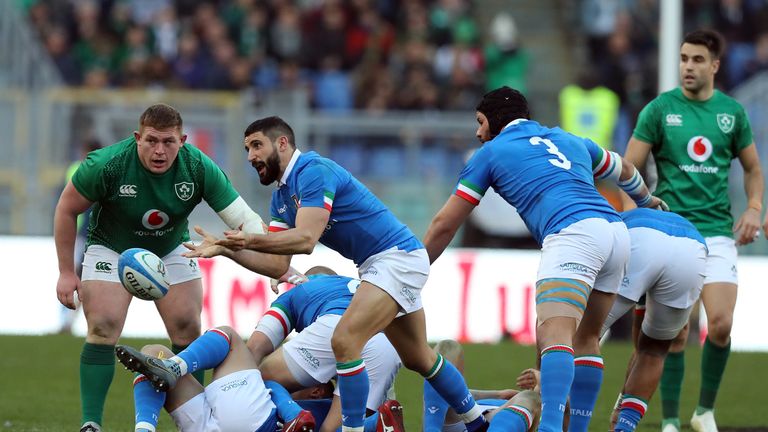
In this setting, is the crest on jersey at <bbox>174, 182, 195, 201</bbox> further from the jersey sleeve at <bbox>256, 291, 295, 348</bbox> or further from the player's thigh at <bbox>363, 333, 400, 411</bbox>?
the player's thigh at <bbox>363, 333, 400, 411</bbox>

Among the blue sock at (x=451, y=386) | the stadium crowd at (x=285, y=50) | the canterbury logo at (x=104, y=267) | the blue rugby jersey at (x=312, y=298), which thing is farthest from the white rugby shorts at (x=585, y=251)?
the stadium crowd at (x=285, y=50)

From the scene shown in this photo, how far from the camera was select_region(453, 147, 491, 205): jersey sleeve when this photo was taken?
7.82m

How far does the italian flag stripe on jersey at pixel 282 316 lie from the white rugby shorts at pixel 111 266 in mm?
696

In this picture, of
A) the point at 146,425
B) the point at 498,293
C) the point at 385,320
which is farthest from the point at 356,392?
the point at 498,293

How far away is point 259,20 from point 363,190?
14.5m

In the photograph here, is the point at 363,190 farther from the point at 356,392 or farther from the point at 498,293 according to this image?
the point at 498,293

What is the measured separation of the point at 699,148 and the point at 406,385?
4004 millimetres

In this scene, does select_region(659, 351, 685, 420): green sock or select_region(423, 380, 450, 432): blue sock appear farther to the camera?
select_region(659, 351, 685, 420): green sock

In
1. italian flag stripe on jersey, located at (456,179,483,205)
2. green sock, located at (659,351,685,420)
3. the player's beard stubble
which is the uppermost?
the player's beard stubble

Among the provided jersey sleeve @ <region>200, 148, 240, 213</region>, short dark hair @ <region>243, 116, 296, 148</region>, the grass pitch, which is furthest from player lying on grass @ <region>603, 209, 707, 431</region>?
jersey sleeve @ <region>200, 148, 240, 213</region>

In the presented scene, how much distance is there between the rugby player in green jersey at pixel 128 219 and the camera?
8453 millimetres

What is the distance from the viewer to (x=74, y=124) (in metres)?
18.5

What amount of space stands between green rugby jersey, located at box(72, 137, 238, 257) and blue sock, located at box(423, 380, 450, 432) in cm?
182

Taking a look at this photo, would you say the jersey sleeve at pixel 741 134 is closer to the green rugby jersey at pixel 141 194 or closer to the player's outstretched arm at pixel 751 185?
the player's outstretched arm at pixel 751 185
